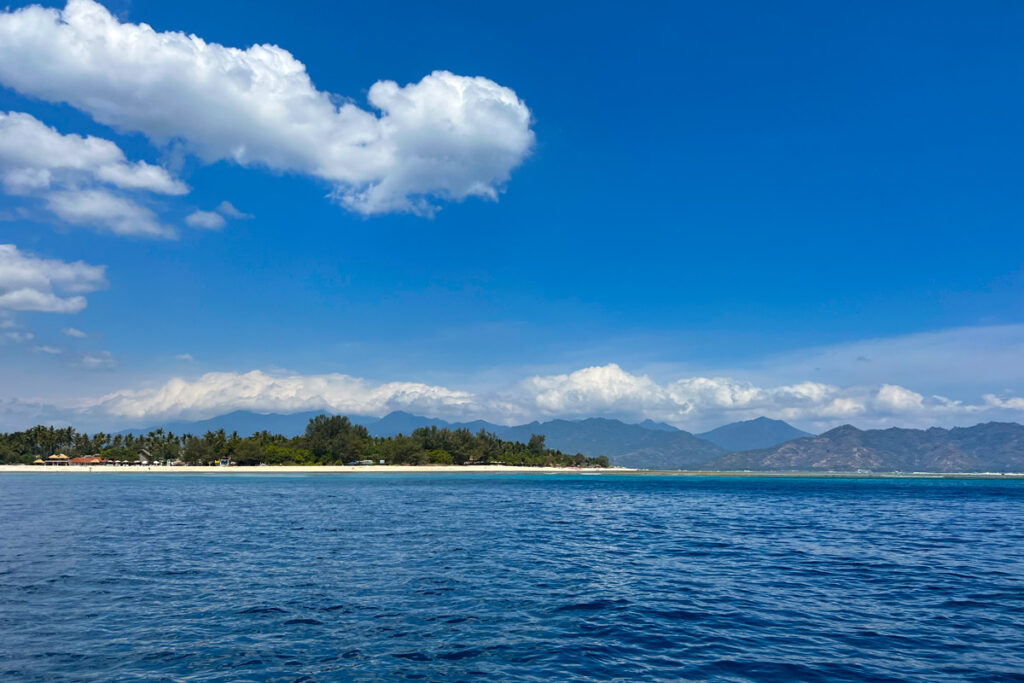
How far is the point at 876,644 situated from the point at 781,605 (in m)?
5.35

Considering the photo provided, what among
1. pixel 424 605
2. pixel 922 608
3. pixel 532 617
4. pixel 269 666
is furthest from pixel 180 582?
pixel 922 608

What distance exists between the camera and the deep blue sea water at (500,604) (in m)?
17.6

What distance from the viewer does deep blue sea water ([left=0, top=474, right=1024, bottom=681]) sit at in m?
17.6

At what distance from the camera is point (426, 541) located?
141 feet

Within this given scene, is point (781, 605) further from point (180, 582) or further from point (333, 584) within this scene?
point (180, 582)

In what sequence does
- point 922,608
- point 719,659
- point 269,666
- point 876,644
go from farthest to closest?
1. point 922,608
2. point 876,644
3. point 719,659
4. point 269,666

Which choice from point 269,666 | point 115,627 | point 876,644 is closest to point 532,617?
point 269,666

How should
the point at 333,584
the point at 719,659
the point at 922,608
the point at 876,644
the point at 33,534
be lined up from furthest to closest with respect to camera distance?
the point at 33,534 → the point at 333,584 → the point at 922,608 → the point at 876,644 → the point at 719,659

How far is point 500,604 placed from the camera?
2494 centimetres

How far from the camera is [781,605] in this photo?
25156 mm

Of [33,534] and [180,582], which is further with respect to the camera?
[33,534]

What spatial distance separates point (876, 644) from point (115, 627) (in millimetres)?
25918

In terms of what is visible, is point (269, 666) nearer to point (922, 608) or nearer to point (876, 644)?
point (876, 644)

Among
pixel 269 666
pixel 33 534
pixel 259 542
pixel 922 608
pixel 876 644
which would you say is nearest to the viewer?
pixel 269 666
